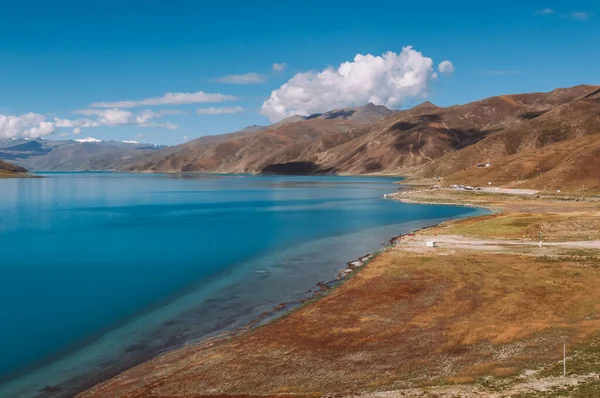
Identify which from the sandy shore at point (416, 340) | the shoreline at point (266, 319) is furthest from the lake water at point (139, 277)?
the sandy shore at point (416, 340)

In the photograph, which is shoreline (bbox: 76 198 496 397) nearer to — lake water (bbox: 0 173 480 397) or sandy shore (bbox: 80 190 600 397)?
sandy shore (bbox: 80 190 600 397)

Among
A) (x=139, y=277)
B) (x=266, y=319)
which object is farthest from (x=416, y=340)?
(x=139, y=277)

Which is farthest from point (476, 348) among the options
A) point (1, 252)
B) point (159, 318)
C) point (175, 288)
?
point (1, 252)

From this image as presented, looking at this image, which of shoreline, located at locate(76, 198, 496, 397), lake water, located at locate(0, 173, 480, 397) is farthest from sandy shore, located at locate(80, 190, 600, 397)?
lake water, located at locate(0, 173, 480, 397)

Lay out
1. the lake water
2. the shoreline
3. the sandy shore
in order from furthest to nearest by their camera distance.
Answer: the lake water, the shoreline, the sandy shore

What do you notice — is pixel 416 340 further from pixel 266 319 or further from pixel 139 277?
pixel 139 277

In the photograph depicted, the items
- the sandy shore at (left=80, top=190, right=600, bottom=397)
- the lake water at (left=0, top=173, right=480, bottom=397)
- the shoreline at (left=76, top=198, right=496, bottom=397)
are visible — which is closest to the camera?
the sandy shore at (left=80, top=190, right=600, bottom=397)

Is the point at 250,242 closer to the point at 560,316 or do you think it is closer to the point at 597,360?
the point at 560,316

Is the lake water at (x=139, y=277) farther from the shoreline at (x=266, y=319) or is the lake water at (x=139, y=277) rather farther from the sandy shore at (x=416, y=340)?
the sandy shore at (x=416, y=340)
